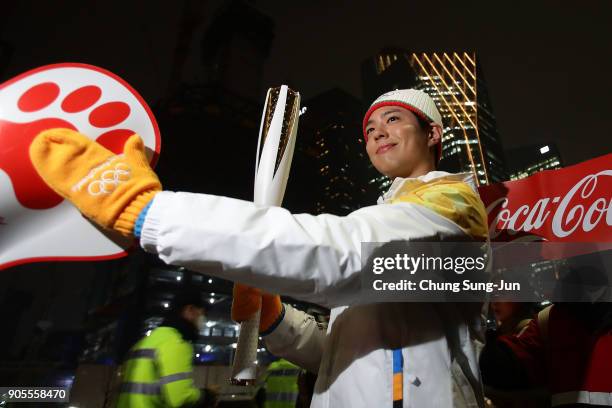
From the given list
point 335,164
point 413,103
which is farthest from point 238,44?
point 413,103

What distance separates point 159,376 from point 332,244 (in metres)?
3.38

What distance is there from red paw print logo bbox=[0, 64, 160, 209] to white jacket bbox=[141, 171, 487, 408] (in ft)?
1.89

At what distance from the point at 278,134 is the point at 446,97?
168 ft

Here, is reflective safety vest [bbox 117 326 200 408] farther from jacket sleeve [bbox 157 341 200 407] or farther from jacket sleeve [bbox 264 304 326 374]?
jacket sleeve [bbox 264 304 326 374]

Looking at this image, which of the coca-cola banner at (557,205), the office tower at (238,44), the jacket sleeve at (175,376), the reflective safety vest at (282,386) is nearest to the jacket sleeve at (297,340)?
the jacket sleeve at (175,376)

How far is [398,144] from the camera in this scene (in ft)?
6.03

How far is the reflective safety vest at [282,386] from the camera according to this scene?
17.4ft

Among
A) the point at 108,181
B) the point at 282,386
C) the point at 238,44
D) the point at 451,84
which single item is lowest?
the point at 282,386

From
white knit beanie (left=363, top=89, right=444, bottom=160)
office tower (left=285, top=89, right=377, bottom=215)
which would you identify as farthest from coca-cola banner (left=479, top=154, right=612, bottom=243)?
office tower (left=285, top=89, right=377, bottom=215)

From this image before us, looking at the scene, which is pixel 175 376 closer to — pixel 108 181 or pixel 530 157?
pixel 108 181

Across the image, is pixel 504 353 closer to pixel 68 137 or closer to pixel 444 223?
pixel 444 223

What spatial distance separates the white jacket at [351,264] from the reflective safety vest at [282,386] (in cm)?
419

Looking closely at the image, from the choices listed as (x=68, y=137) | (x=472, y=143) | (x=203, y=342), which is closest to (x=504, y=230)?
(x=68, y=137)

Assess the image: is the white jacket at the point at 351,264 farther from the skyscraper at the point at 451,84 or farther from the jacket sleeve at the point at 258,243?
the skyscraper at the point at 451,84
